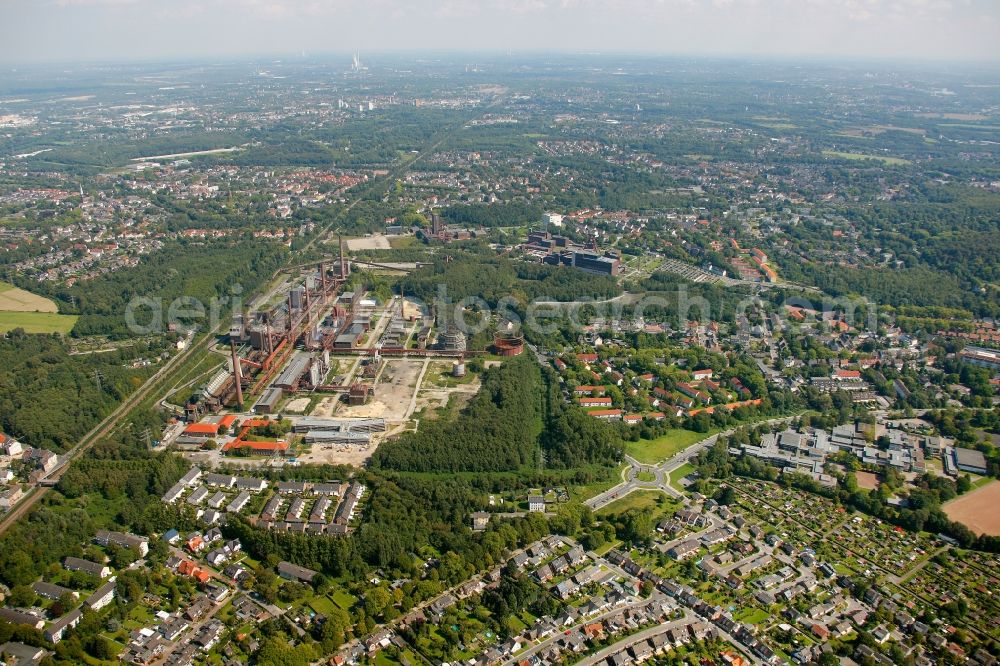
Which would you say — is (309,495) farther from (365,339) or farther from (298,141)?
(298,141)

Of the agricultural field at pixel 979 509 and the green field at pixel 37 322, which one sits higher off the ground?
the green field at pixel 37 322

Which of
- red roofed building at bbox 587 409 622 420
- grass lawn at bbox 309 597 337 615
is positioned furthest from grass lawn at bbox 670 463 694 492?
grass lawn at bbox 309 597 337 615

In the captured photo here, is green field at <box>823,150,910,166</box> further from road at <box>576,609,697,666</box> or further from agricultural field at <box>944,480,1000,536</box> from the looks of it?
road at <box>576,609,697,666</box>

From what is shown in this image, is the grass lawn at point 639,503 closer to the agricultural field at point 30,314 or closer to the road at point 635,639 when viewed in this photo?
the road at point 635,639

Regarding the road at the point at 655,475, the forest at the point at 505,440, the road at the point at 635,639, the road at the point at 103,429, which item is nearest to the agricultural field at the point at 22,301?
the road at the point at 103,429

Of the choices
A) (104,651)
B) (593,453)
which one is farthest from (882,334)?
(104,651)

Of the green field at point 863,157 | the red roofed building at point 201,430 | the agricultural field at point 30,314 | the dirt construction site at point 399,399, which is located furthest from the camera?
the green field at point 863,157

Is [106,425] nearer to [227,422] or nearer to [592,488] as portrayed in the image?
[227,422]
